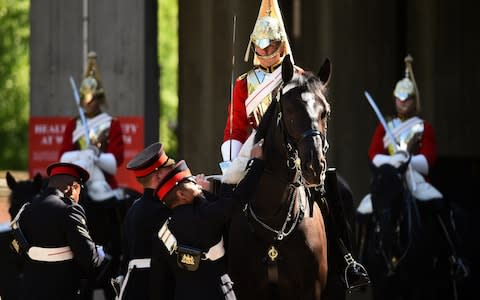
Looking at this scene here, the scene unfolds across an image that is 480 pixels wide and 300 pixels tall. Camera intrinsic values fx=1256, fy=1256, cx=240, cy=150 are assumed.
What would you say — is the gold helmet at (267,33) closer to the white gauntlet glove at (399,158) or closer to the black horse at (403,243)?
the black horse at (403,243)

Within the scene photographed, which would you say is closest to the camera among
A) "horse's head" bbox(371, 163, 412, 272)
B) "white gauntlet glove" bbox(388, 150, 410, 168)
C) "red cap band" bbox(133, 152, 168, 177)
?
"red cap band" bbox(133, 152, 168, 177)

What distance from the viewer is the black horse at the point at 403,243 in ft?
40.0

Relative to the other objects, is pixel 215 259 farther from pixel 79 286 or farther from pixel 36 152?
pixel 36 152

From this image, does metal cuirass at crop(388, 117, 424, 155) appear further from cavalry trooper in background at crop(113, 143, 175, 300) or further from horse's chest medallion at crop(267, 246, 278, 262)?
cavalry trooper in background at crop(113, 143, 175, 300)

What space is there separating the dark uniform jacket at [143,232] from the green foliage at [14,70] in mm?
20481

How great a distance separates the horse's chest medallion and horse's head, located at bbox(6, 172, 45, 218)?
3.73 meters

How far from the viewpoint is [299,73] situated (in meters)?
8.16

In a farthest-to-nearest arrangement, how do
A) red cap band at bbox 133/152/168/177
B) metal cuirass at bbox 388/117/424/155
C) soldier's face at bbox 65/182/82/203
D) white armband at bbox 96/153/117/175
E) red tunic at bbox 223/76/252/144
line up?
white armband at bbox 96/153/117/175
metal cuirass at bbox 388/117/424/155
soldier's face at bbox 65/182/82/203
red tunic at bbox 223/76/252/144
red cap band at bbox 133/152/168/177

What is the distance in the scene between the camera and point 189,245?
7418mm

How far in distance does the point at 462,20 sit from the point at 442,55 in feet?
2.23

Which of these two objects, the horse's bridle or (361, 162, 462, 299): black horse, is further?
(361, 162, 462, 299): black horse

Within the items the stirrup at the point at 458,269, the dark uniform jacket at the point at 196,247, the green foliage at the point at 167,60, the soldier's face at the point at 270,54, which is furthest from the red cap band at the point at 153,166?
the green foliage at the point at 167,60

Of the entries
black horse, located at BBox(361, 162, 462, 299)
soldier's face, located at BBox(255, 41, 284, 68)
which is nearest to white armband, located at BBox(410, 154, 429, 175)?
black horse, located at BBox(361, 162, 462, 299)

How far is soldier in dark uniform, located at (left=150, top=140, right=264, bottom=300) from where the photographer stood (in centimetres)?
741
